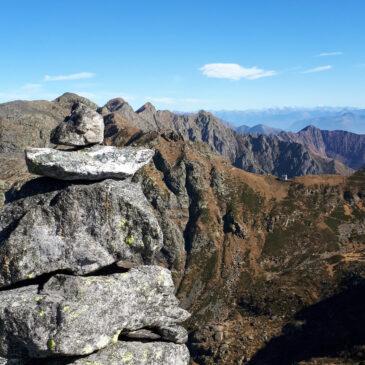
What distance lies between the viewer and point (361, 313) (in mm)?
175000

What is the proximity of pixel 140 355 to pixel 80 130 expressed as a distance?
14337 mm

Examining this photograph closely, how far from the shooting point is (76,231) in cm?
2731

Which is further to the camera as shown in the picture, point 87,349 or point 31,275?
point 31,275

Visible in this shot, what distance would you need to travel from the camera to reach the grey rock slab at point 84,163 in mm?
27562

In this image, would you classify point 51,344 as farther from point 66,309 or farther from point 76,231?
point 76,231

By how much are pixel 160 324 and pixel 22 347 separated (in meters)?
8.40

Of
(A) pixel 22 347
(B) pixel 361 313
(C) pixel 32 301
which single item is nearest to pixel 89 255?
(C) pixel 32 301

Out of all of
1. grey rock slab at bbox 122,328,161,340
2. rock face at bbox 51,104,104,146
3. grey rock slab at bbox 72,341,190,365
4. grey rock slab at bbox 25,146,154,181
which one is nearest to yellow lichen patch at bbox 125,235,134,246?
grey rock slab at bbox 25,146,154,181

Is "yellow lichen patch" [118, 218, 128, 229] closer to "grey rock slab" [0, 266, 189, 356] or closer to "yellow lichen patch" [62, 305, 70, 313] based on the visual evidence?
"grey rock slab" [0, 266, 189, 356]

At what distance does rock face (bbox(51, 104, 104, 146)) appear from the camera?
29828mm

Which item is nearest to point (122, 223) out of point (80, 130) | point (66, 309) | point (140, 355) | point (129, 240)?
point (129, 240)

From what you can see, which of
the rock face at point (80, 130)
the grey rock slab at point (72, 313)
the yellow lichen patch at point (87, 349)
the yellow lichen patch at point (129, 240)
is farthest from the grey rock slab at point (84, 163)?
the yellow lichen patch at point (87, 349)

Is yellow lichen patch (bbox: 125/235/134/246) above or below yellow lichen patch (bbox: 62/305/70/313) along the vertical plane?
above

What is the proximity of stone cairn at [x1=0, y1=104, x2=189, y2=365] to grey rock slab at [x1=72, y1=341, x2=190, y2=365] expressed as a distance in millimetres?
58
